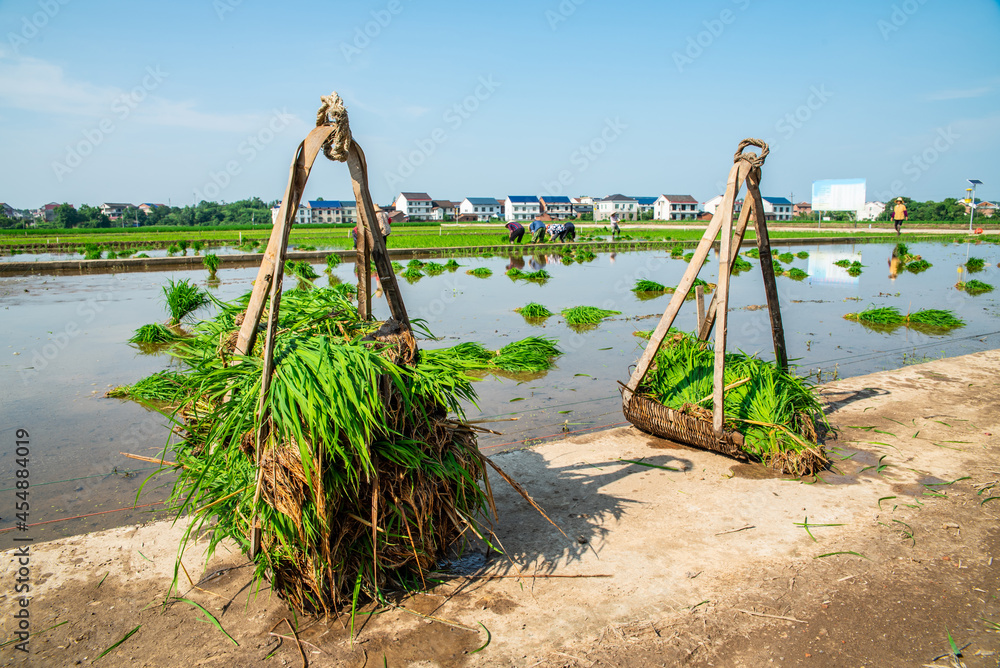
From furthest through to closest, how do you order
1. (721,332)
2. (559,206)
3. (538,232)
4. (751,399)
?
(559,206)
(538,232)
(751,399)
(721,332)

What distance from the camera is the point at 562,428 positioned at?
5070 mm

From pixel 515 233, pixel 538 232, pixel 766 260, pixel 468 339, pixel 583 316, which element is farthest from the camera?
pixel 538 232

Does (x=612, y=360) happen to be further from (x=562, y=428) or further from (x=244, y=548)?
(x=244, y=548)

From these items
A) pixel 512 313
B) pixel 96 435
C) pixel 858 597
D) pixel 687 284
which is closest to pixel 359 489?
pixel 858 597

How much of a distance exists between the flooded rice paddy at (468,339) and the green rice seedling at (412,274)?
97 centimetres

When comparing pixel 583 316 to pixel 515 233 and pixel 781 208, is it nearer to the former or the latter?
pixel 515 233

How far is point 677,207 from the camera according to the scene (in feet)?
333

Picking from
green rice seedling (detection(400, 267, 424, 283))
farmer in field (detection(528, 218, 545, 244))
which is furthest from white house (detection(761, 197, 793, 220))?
green rice seedling (detection(400, 267, 424, 283))

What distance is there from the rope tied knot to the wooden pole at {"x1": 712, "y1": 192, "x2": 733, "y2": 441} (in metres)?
2.47

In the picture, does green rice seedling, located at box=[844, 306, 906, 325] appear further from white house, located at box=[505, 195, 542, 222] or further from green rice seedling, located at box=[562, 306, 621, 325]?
white house, located at box=[505, 195, 542, 222]

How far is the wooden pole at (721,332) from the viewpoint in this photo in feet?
12.8

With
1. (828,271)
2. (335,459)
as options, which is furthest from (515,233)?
(335,459)

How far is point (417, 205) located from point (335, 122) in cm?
10812

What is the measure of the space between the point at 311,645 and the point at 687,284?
10.0 ft
